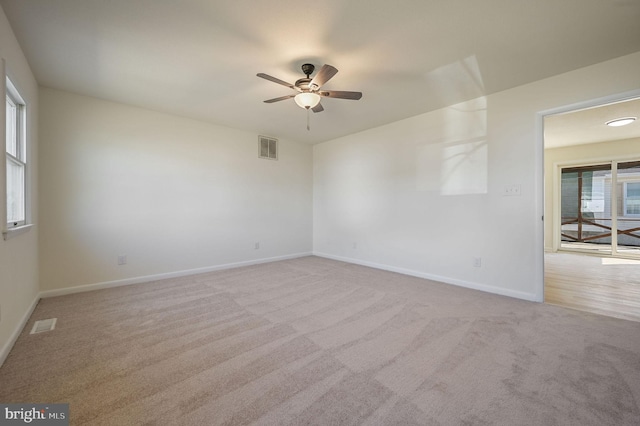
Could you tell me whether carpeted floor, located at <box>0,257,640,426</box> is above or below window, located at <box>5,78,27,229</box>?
below

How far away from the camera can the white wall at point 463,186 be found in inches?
116

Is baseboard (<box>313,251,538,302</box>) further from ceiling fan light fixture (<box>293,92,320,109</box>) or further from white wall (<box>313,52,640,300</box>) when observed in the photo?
ceiling fan light fixture (<box>293,92,320,109</box>)

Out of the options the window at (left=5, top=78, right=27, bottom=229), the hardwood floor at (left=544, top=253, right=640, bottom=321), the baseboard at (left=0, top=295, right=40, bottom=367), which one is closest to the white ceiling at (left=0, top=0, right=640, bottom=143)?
the window at (left=5, top=78, right=27, bottom=229)

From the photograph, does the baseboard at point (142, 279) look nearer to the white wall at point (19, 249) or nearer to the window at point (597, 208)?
the white wall at point (19, 249)

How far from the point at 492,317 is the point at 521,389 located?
110 centimetres

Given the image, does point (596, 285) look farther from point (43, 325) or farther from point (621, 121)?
point (43, 325)

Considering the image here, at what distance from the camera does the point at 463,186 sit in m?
3.55

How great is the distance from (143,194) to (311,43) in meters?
3.09

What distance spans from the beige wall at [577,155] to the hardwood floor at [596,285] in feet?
4.44

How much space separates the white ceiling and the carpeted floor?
8.05 ft

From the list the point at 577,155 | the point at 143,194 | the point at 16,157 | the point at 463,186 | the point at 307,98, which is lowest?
the point at 143,194

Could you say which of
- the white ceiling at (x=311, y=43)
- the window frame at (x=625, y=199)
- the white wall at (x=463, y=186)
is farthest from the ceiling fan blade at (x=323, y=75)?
the window frame at (x=625, y=199)

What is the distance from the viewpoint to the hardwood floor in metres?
2.78

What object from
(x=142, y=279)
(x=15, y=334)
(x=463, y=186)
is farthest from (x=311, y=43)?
(x=142, y=279)
